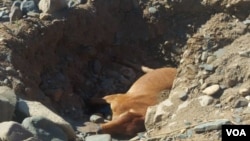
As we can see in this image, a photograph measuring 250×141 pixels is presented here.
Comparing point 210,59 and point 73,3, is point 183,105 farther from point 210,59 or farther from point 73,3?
point 73,3

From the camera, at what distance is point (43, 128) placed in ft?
16.3

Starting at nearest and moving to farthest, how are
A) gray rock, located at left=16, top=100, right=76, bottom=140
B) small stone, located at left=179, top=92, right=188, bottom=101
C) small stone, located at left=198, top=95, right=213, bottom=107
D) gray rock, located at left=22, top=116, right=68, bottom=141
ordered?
gray rock, located at left=22, top=116, right=68, bottom=141 < gray rock, located at left=16, top=100, right=76, bottom=140 < small stone, located at left=198, top=95, right=213, bottom=107 < small stone, located at left=179, top=92, right=188, bottom=101

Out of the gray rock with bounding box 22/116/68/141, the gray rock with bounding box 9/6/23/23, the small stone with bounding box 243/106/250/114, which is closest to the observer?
the gray rock with bounding box 22/116/68/141

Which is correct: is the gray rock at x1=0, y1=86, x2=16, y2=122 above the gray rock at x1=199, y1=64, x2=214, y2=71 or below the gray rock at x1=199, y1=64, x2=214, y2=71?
below

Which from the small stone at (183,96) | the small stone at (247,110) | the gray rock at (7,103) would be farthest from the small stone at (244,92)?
the gray rock at (7,103)

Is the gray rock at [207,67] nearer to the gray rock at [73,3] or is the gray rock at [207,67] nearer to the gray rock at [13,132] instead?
the gray rock at [73,3]

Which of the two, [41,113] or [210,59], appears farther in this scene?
[210,59]

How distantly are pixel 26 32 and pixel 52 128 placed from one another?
1411 mm

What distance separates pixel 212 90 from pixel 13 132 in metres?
1.80

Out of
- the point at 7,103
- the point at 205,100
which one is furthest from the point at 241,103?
the point at 7,103

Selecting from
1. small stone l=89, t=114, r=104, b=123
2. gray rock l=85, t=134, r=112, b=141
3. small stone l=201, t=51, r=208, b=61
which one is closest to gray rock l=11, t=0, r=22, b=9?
small stone l=89, t=114, r=104, b=123

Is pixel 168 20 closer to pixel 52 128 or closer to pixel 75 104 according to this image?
pixel 75 104

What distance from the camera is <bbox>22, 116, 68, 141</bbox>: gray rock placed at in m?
4.90

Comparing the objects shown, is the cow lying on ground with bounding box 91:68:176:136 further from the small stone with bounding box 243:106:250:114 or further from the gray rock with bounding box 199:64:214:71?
the small stone with bounding box 243:106:250:114
